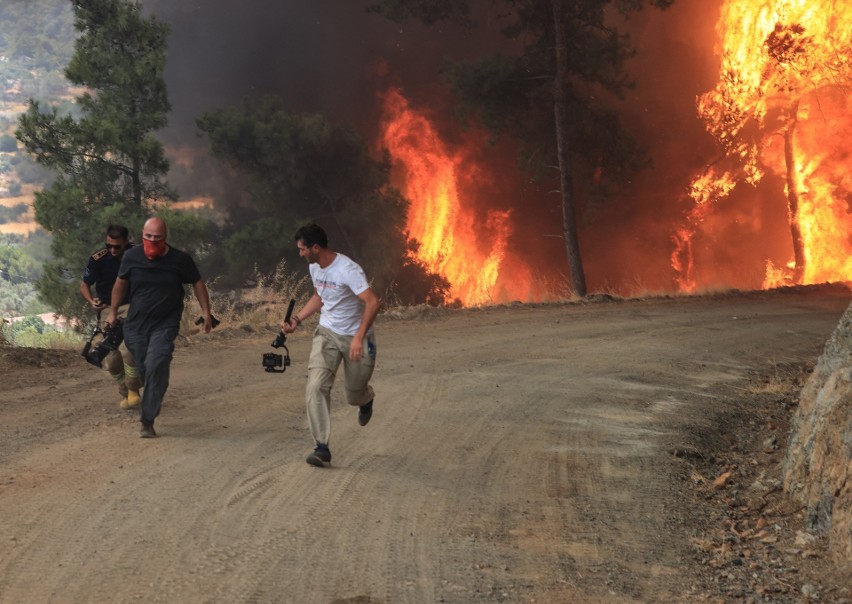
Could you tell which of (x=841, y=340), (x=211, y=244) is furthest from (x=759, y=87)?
(x=841, y=340)

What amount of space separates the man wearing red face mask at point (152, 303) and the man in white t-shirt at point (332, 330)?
4.90 ft

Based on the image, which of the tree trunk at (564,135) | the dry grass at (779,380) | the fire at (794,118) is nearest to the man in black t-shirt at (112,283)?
the dry grass at (779,380)

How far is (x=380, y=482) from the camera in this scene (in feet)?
24.6

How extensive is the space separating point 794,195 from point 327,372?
2561cm

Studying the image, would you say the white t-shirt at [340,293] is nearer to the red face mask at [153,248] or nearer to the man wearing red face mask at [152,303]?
the man wearing red face mask at [152,303]

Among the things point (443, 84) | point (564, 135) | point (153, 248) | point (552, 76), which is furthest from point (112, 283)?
point (443, 84)

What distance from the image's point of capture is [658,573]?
593 centimetres

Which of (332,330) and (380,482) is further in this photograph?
(332,330)

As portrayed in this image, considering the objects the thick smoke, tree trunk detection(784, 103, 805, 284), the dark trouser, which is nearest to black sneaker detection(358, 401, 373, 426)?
the dark trouser

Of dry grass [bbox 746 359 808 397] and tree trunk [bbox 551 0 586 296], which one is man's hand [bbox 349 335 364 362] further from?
tree trunk [bbox 551 0 586 296]

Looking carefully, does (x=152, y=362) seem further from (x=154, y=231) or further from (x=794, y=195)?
(x=794, y=195)

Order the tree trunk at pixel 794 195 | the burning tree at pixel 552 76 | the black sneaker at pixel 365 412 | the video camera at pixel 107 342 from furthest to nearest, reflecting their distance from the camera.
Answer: the tree trunk at pixel 794 195, the burning tree at pixel 552 76, the video camera at pixel 107 342, the black sneaker at pixel 365 412

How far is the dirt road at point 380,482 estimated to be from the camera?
5.61 m

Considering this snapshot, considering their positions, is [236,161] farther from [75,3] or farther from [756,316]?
[756,316]
